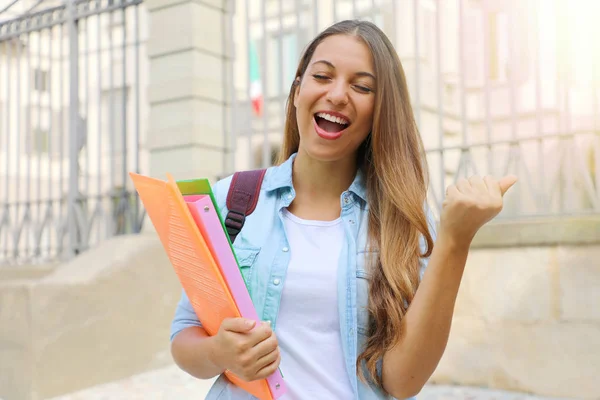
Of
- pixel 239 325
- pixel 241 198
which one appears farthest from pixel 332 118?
pixel 239 325

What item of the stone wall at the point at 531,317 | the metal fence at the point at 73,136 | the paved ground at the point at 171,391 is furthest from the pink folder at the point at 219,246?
the metal fence at the point at 73,136

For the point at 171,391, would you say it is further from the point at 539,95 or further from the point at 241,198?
the point at 539,95

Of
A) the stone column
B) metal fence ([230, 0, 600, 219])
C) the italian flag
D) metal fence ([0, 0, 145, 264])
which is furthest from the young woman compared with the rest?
the italian flag

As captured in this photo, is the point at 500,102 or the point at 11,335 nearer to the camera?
the point at 11,335

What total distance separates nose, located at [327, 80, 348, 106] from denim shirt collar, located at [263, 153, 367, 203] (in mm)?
223

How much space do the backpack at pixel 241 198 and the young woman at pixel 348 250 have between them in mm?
18

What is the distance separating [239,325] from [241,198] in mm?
431

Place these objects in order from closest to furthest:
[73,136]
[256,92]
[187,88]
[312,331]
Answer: [312,331], [187,88], [73,136], [256,92]

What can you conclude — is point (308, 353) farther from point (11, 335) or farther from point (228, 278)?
point (11, 335)

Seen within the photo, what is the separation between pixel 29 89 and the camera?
6.65 metres

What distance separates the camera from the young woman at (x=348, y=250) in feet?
4.33

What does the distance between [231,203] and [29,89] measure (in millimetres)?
5851

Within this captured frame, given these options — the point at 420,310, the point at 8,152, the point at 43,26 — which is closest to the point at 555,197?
the point at 420,310

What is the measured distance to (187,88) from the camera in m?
5.02
